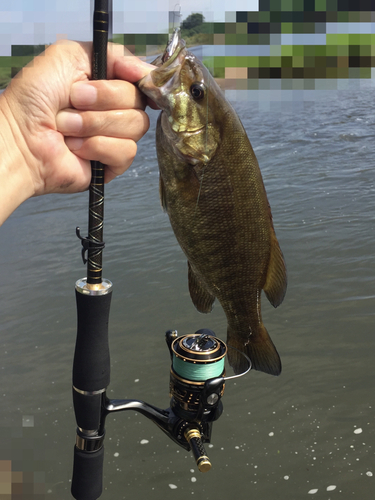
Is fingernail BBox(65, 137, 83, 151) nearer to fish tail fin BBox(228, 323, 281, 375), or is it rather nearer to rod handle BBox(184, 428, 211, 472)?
fish tail fin BBox(228, 323, 281, 375)

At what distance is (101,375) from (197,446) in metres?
0.52

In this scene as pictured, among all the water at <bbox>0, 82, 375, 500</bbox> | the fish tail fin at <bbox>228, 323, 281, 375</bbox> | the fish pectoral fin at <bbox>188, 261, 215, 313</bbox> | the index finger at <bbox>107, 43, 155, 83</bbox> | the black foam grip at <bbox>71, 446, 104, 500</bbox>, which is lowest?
the water at <bbox>0, 82, 375, 500</bbox>

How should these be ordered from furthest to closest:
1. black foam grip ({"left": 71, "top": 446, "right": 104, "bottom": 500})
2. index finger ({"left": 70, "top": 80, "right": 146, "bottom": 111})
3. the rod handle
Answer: black foam grip ({"left": 71, "top": 446, "right": 104, "bottom": 500}) < the rod handle < index finger ({"left": 70, "top": 80, "right": 146, "bottom": 111})

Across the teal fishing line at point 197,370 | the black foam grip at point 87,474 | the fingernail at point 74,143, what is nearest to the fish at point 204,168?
the fingernail at point 74,143

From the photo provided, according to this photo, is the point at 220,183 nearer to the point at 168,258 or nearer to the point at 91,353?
the point at 91,353

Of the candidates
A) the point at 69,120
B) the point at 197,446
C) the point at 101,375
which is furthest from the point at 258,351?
the point at 69,120

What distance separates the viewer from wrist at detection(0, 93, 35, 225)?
5.45ft

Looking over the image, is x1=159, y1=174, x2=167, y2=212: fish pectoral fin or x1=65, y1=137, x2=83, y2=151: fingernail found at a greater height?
x1=65, y1=137, x2=83, y2=151: fingernail

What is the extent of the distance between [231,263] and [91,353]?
0.67 m

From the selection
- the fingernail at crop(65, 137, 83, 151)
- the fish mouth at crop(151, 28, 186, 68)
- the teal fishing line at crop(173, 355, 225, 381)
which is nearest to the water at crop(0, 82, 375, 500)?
the teal fishing line at crop(173, 355, 225, 381)

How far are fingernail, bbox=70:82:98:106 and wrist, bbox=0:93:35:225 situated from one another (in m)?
0.24

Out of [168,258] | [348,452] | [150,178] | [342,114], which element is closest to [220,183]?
[348,452]

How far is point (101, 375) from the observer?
197cm

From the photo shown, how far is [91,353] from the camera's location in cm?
196
